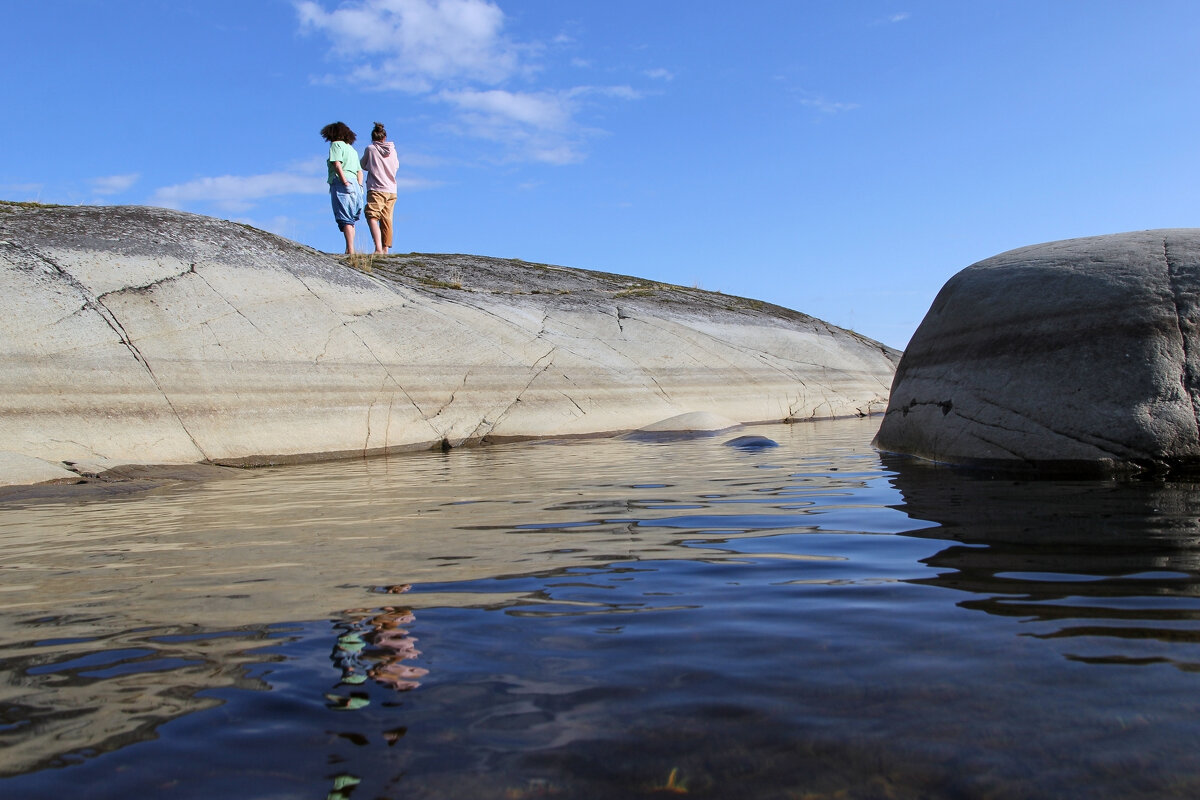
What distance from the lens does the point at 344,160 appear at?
34.3ft

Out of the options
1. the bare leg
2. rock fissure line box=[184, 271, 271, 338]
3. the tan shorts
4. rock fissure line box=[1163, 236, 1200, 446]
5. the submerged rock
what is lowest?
the submerged rock

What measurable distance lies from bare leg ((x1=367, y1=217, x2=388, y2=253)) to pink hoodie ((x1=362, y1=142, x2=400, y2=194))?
1.88 feet

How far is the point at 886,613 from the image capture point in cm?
184

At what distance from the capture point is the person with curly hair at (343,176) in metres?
10.4

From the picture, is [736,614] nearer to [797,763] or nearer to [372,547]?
[797,763]

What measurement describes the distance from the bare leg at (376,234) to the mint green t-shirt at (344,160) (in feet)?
4.27

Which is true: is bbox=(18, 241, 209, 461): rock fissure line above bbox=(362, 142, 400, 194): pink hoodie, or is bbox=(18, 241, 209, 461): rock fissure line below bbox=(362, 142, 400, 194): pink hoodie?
below

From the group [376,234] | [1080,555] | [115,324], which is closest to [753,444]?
[1080,555]

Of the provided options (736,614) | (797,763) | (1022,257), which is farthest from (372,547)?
(1022,257)

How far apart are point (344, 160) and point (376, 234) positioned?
6.23 feet

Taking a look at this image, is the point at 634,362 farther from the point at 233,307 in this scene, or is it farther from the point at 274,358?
the point at 233,307

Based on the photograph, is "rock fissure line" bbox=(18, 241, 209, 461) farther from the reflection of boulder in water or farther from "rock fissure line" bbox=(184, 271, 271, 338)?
the reflection of boulder in water

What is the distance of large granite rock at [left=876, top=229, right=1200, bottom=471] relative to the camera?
414 centimetres

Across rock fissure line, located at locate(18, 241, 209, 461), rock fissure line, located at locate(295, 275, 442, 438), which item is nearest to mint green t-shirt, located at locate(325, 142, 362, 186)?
rock fissure line, located at locate(295, 275, 442, 438)
